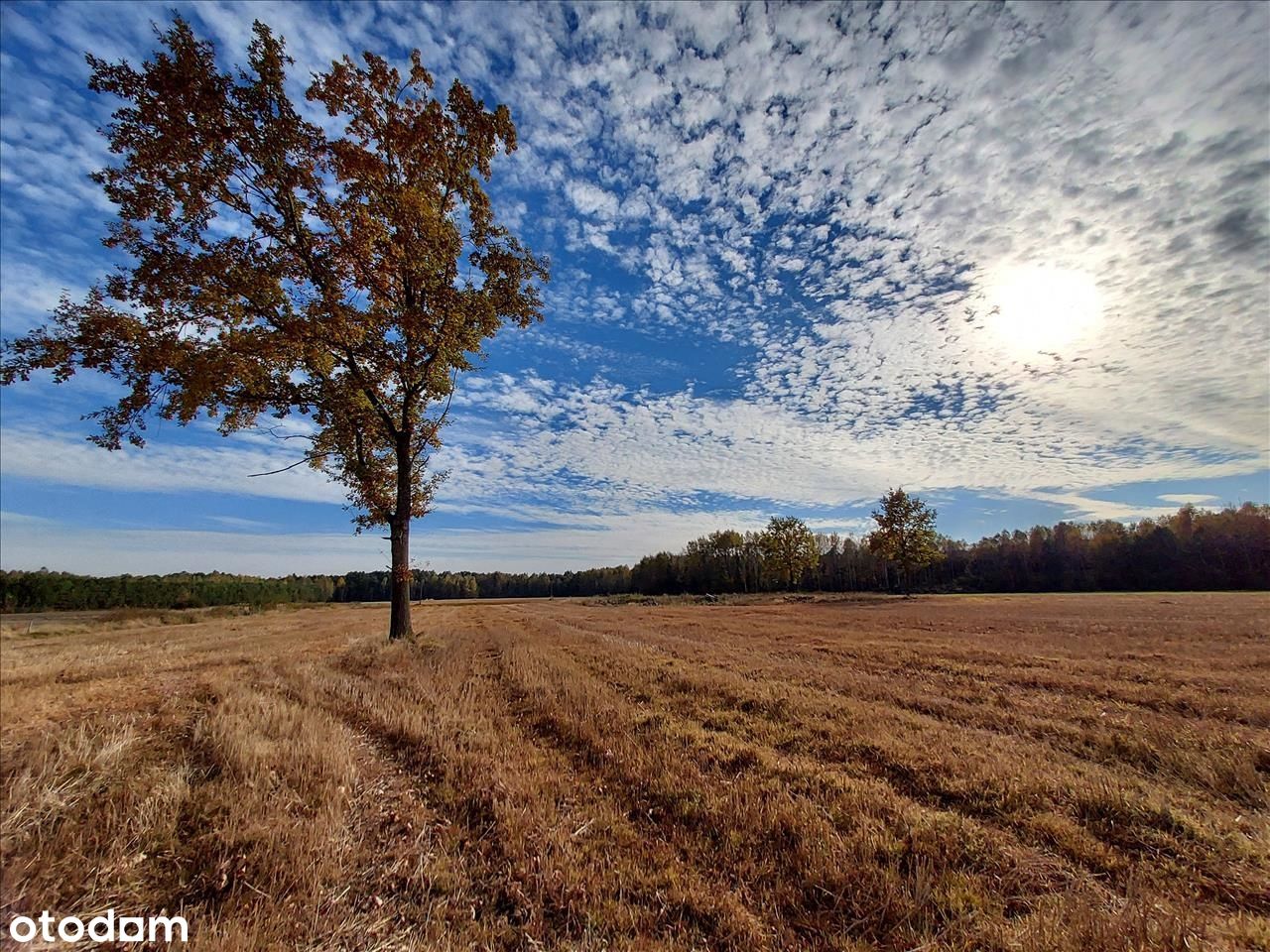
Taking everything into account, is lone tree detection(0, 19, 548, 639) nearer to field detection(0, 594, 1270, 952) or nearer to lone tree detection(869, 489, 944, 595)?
field detection(0, 594, 1270, 952)

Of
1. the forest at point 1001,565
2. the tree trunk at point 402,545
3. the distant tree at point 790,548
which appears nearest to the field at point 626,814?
the tree trunk at point 402,545

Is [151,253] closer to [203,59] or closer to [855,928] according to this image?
[203,59]

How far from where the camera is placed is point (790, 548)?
82.8 meters

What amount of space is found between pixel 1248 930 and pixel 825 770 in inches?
131

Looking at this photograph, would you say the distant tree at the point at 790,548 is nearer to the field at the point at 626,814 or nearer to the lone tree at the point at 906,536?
the lone tree at the point at 906,536

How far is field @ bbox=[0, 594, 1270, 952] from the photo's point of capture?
3.48 metres

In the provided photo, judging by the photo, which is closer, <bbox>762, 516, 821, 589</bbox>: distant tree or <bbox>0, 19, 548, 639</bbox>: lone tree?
<bbox>0, 19, 548, 639</bbox>: lone tree

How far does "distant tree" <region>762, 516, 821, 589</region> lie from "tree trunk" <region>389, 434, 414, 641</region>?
74210 mm

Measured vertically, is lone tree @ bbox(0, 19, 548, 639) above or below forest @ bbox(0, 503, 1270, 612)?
above

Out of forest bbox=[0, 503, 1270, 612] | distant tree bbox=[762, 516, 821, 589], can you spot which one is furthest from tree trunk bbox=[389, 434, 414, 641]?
distant tree bbox=[762, 516, 821, 589]

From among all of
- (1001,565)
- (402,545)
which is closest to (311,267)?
(402,545)

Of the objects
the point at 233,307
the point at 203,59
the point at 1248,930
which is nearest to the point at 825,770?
the point at 1248,930

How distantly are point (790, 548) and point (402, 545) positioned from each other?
248 ft

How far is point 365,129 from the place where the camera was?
44.9 feet
